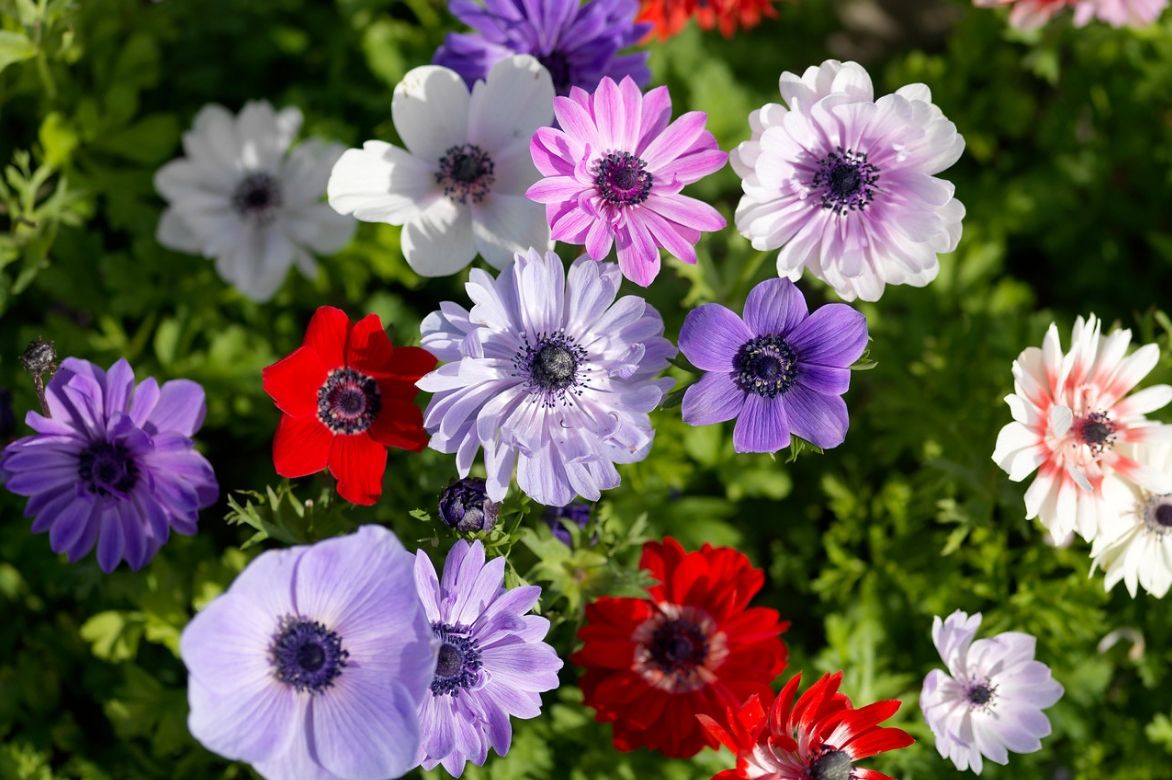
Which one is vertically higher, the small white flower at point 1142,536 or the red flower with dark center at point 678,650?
the small white flower at point 1142,536

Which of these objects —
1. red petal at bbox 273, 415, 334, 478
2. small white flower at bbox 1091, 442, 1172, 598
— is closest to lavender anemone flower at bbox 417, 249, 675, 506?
red petal at bbox 273, 415, 334, 478

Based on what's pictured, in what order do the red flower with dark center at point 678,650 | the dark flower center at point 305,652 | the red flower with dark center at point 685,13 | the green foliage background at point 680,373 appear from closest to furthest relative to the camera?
1. the dark flower center at point 305,652
2. the red flower with dark center at point 678,650
3. the green foliage background at point 680,373
4. the red flower with dark center at point 685,13

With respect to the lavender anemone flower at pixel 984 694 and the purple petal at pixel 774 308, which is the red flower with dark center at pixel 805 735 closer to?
the lavender anemone flower at pixel 984 694

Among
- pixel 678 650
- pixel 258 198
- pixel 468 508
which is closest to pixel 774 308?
pixel 468 508

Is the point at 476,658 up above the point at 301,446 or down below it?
below

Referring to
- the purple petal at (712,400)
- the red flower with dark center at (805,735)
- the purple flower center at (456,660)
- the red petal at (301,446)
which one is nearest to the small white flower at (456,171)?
the red petal at (301,446)

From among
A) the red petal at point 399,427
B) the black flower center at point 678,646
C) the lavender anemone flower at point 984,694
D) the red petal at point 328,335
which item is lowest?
the black flower center at point 678,646

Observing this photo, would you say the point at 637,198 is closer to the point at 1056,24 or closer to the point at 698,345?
the point at 698,345

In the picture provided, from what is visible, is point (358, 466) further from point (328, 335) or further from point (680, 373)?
point (680, 373)
